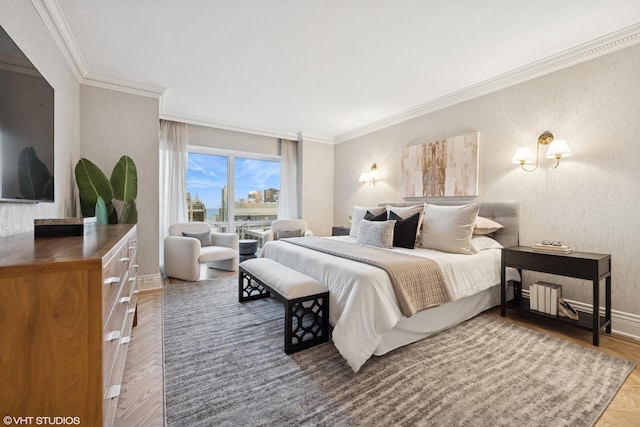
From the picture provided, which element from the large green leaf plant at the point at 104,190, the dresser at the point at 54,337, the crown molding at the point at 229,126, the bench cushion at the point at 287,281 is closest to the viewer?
the dresser at the point at 54,337

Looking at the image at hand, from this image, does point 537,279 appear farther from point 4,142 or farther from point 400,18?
point 4,142

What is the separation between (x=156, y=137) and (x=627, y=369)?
4843 millimetres

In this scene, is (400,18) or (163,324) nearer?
(400,18)

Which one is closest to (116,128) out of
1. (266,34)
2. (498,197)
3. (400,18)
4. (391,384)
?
(266,34)

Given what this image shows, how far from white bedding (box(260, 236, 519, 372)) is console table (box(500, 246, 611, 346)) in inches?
9.2

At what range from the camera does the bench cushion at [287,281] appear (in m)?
2.11

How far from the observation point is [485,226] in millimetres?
3012

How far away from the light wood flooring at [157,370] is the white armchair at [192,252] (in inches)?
34.7

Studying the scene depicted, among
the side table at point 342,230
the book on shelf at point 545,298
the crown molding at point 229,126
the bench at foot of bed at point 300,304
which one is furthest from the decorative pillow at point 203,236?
the book on shelf at point 545,298

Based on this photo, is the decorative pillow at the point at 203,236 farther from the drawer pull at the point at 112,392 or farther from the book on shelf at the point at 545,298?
the book on shelf at the point at 545,298

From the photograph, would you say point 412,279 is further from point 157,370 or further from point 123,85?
point 123,85

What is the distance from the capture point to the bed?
1.88m

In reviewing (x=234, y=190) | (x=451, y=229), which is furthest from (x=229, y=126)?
(x=451, y=229)

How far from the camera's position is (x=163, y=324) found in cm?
251
